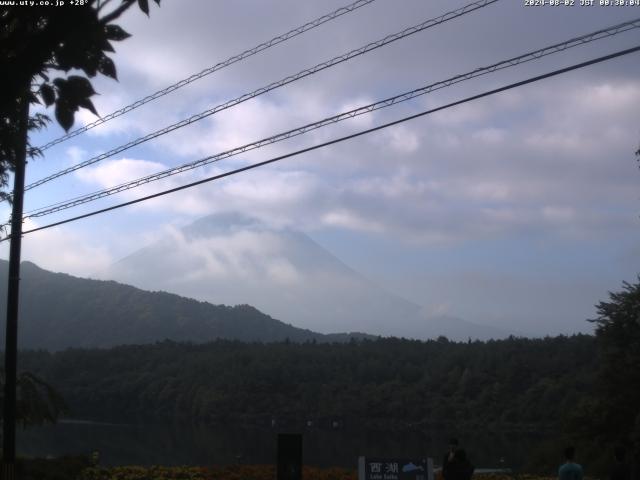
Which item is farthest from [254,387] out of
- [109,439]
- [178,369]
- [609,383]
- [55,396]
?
[55,396]

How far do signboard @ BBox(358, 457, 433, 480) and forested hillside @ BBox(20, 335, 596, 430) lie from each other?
50.6m

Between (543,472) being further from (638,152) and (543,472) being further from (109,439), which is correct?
(109,439)

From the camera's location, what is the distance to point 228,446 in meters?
41.7

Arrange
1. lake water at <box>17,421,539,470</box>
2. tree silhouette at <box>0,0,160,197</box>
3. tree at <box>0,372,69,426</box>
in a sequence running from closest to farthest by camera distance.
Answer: tree silhouette at <box>0,0,160,197</box>
tree at <box>0,372,69,426</box>
lake water at <box>17,421,539,470</box>

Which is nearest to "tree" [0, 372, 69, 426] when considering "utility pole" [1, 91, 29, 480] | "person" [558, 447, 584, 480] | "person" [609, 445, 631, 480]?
"utility pole" [1, 91, 29, 480]

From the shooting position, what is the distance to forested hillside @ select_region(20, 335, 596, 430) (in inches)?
2685

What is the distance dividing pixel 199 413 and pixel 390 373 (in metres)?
20.3

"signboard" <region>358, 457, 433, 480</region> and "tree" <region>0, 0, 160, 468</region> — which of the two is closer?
"tree" <region>0, 0, 160, 468</region>

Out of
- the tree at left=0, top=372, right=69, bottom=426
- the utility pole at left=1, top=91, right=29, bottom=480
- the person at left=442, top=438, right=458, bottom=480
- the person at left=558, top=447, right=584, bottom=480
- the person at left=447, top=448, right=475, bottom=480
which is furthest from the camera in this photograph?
the tree at left=0, top=372, right=69, bottom=426

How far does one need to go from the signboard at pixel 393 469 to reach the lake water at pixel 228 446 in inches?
481

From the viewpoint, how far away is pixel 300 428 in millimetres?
66000

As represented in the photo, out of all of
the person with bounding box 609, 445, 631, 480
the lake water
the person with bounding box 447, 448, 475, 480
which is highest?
the person with bounding box 609, 445, 631, 480

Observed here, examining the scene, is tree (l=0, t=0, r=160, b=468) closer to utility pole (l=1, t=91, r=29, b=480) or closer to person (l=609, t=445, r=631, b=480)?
person (l=609, t=445, r=631, b=480)

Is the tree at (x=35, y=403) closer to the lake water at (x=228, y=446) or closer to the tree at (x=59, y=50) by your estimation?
the lake water at (x=228, y=446)
